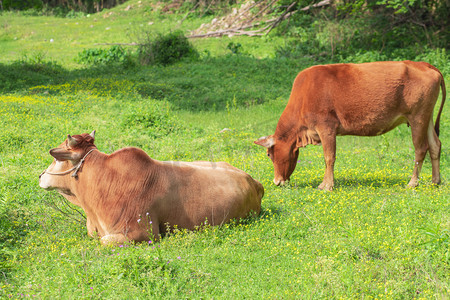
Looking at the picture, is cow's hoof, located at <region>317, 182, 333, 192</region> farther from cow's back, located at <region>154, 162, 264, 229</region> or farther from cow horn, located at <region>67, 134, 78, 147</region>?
cow horn, located at <region>67, 134, 78, 147</region>

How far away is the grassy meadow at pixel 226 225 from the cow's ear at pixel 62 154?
0.98 m

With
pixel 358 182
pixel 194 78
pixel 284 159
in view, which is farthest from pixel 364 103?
pixel 194 78

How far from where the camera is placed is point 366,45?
2166cm

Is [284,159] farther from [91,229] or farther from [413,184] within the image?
[91,229]

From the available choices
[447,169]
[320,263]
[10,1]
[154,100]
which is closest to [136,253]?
[320,263]

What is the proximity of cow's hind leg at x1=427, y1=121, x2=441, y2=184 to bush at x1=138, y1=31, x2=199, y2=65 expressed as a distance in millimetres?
14653

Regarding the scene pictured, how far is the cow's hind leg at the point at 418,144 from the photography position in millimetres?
8281

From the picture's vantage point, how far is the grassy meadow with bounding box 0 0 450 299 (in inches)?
195

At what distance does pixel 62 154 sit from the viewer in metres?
5.98

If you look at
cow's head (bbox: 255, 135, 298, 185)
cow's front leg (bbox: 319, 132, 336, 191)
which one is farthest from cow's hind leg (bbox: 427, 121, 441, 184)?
cow's head (bbox: 255, 135, 298, 185)

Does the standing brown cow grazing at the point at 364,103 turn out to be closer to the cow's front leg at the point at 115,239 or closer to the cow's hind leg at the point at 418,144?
the cow's hind leg at the point at 418,144

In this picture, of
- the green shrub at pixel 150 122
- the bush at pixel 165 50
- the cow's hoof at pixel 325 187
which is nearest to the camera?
the cow's hoof at pixel 325 187

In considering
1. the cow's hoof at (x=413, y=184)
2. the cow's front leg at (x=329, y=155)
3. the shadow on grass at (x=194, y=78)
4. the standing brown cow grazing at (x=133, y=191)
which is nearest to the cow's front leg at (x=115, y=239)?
the standing brown cow grazing at (x=133, y=191)

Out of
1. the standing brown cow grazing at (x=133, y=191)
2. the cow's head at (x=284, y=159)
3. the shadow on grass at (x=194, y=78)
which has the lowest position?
the shadow on grass at (x=194, y=78)
